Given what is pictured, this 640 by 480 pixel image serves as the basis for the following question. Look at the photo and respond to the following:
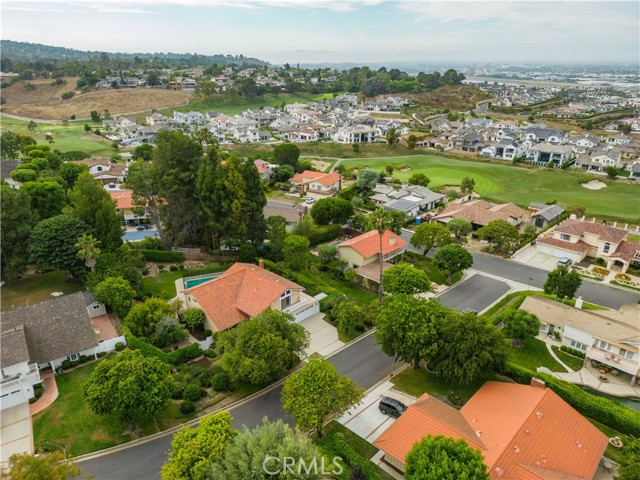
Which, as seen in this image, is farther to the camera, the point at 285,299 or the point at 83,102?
the point at 83,102

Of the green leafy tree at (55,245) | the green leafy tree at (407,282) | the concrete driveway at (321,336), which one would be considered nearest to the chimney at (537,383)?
the green leafy tree at (407,282)

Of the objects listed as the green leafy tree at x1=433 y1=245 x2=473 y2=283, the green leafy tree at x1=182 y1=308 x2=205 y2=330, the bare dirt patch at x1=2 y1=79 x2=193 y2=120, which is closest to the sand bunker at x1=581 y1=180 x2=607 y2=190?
the green leafy tree at x1=433 y1=245 x2=473 y2=283

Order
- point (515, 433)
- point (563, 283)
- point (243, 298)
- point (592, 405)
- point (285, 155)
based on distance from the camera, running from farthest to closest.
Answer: point (285, 155), point (563, 283), point (243, 298), point (592, 405), point (515, 433)

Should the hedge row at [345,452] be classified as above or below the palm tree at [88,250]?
below

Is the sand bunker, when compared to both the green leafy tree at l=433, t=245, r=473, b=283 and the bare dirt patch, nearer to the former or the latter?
the green leafy tree at l=433, t=245, r=473, b=283

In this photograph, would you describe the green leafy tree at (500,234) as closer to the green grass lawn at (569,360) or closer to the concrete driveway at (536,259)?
the concrete driveway at (536,259)

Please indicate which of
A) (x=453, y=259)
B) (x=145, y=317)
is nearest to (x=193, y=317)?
(x=145, y=317)

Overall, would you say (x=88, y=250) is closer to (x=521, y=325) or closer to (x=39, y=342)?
(x=39, y=342)
